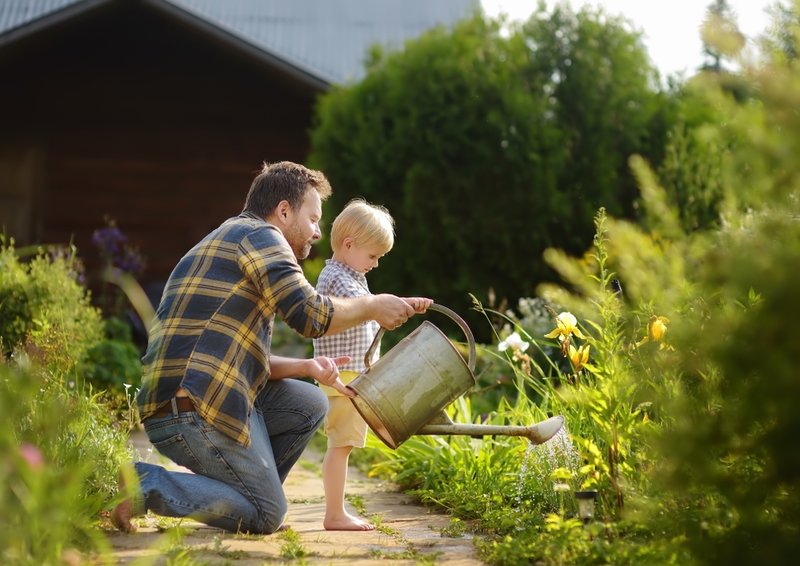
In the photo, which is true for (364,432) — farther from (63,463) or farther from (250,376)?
(63,463)

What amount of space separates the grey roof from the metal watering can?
23.0 feet

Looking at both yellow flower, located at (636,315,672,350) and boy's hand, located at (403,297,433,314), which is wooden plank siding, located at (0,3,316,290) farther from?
yellow flower, located at (636,315,672,350)

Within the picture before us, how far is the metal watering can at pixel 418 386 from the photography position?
334 cm

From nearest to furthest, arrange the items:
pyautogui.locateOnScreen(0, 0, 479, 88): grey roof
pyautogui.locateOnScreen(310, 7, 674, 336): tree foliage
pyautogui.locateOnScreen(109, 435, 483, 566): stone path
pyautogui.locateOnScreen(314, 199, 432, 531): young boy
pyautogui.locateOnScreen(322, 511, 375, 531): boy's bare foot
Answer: pyautogui.locateOnScreen(109, 435, 483, 566): stone path, pyautogui.locateOnScreen(322, 511, 375, 531): boy's bare foot, pyautogui.locateOnScreen(314, 199, 432, 531): young boy, pyautogui.locateOnScreen(310, 7, 674, 336): tree foliage, pyautogui.locateOnScreen(0, 0, 479, 88): grey roof

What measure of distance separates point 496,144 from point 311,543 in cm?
520

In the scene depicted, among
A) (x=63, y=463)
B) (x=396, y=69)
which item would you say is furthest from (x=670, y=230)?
(x=396, y=69)

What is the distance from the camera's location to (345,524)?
359 cm

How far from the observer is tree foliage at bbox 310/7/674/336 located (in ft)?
25.6

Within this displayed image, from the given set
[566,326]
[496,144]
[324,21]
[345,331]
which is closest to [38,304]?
[345,331]

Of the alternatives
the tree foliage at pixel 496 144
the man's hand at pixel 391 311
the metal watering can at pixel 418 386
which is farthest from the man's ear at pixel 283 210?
the tree foliage at pixel 496 144

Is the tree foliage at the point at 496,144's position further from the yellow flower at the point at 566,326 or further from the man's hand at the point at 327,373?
the man's hand at the point at 327,373

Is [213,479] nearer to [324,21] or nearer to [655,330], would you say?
[655,330]

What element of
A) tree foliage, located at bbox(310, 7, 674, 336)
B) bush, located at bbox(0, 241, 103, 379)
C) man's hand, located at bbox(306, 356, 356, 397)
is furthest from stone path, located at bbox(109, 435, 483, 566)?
tree foliage, located at bbox(310, 7, 674, 336)

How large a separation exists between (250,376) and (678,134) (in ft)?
16.7
